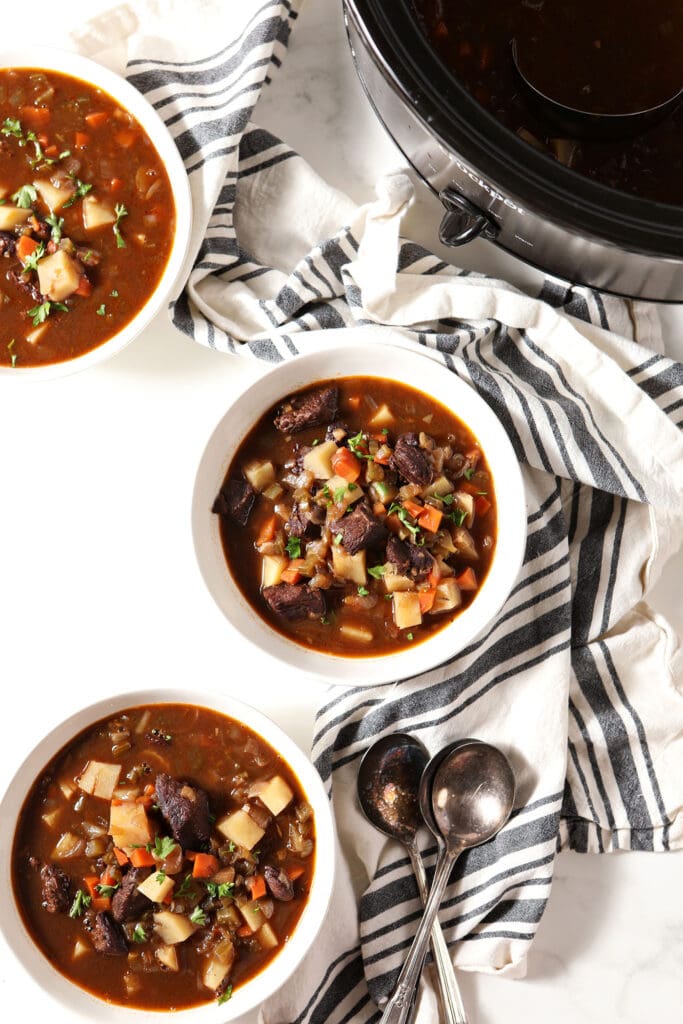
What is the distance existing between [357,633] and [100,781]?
2.77ft

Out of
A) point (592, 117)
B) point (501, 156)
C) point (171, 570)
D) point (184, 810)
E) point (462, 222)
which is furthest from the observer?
point (171, 570)

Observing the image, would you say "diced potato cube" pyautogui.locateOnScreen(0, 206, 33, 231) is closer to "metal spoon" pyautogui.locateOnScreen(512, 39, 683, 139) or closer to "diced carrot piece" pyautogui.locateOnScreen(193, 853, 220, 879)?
"metal spoon" pyautogui.locateOnScreen(512, 39, 683, 139)

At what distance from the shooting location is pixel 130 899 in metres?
2.82

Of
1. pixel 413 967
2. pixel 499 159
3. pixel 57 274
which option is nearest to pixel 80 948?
pixel 413 967

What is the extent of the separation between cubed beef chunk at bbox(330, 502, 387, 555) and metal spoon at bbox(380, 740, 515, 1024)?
2.36ft

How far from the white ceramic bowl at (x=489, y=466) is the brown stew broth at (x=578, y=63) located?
0.70 metres

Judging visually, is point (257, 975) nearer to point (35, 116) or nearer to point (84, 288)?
point (84, 288)

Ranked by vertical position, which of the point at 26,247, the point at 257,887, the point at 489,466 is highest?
the point at 26,247

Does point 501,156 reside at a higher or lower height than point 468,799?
higher

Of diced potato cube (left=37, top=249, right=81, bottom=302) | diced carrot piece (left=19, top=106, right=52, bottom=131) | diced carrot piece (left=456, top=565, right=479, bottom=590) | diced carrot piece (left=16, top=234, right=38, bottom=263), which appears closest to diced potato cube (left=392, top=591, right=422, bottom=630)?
diced carrot piece (left=456, top=565, right=479, bottom=590)

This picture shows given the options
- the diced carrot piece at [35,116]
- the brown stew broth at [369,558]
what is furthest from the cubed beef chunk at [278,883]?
the diced carrot piece at [35,116]

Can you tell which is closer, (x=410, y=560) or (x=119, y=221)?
(x=410, y=560)

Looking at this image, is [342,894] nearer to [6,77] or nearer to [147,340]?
[147,340]

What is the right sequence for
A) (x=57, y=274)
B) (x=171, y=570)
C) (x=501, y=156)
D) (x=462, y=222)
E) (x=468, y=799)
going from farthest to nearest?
(x=171, y=570), (x=468, y=799), (x=57, y=274), (x=462, y=222), (x=501, y=156)
